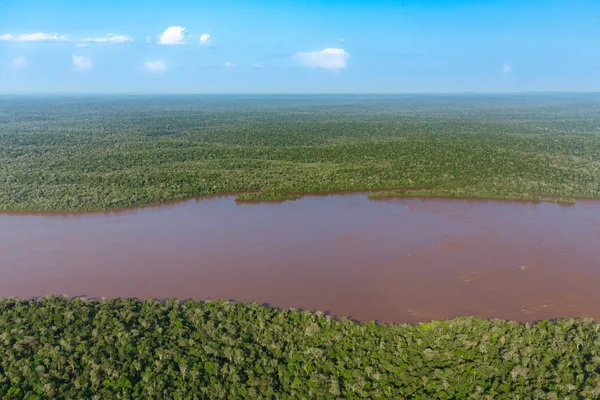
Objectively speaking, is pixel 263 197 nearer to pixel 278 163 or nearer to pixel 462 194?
pixel 278 163

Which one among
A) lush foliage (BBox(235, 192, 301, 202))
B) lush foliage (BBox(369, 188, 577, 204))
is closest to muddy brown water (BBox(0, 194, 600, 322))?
lush foliage (BBox(369, 188, 577, 204))

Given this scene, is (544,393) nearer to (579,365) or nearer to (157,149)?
(579,365)

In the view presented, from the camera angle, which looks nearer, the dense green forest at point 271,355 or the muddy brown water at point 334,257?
the dense green forest at point 271,355

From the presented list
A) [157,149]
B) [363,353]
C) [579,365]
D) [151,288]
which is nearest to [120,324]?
[151,288]

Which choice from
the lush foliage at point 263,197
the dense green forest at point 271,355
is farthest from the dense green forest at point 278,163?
the dense green forest at point 271,355

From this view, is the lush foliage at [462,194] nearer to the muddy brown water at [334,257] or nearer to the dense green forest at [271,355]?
the muddy brown water at [334,257]

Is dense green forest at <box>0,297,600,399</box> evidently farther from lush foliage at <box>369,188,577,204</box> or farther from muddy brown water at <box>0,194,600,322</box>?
lush foliage at <box>369,188,577,204</box>

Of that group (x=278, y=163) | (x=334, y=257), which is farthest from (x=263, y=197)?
(x=278, y=163)
